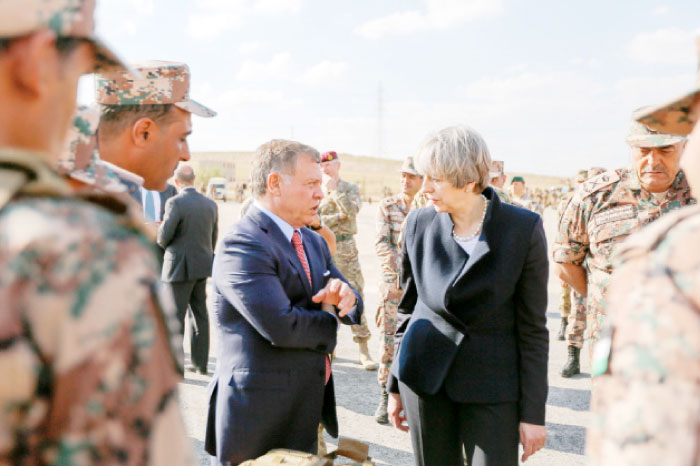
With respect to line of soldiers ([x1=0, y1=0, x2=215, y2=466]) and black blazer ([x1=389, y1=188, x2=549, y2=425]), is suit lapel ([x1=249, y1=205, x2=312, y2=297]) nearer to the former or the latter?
black blazer ([x1=389, y1=188, x2=549, y2=425])

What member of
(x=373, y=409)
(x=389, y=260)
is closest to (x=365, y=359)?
(x=373, y=409)

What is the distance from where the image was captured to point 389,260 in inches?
229

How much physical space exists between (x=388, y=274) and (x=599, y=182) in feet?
7.93

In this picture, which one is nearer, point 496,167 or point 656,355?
point 656,355

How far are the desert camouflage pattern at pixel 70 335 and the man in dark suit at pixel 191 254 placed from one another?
538 cm

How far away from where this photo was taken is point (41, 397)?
733 millimetres

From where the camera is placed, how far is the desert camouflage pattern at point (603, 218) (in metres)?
3.48

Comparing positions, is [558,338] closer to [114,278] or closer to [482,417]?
[482,417]

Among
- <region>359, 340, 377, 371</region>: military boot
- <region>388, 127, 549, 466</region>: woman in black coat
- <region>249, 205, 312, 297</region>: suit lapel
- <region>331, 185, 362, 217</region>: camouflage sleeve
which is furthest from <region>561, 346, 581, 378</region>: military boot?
<region>249, 205, 312, 297</region>: suit lapel

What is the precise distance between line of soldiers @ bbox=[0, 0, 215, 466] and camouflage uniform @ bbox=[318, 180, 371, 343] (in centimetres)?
619

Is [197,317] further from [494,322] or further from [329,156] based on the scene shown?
[494,322]

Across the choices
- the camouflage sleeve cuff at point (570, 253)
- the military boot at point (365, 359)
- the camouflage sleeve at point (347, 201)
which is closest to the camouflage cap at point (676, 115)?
the camouflage sleeve cuff at point (570, 253)

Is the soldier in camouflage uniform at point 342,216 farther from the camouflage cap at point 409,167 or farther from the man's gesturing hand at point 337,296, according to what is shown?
the man's gesturing hand at point 337,296

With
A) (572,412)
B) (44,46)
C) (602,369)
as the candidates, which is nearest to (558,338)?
(572,412)
